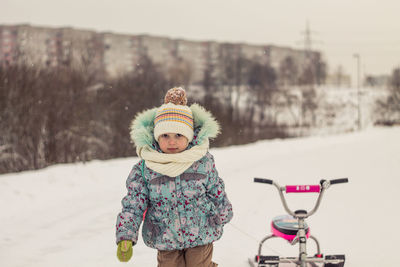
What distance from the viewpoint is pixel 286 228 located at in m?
4.18

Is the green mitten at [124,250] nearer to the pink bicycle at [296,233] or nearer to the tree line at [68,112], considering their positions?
the pink bicycle at [296,233]

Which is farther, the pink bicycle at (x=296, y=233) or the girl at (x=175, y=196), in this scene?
the pink bicycle at (x=296, y=233)

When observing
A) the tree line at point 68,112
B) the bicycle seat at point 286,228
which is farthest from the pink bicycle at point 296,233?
the tree line at point 68,112

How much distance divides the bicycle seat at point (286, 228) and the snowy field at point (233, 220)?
669mm

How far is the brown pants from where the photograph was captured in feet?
9.30

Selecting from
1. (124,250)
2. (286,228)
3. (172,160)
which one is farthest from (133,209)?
(286,228)

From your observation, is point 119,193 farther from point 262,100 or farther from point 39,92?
point 262,100

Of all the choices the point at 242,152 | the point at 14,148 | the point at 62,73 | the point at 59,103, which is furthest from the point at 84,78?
the point at 242,152

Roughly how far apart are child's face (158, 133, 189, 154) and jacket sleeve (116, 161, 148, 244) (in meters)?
0.20


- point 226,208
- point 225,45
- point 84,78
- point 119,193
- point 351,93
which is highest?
point 225,45

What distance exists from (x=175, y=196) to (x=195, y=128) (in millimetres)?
538

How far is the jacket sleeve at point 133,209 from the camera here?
2697mm

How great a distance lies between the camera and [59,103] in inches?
521

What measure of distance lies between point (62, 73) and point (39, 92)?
1900 millimetres
